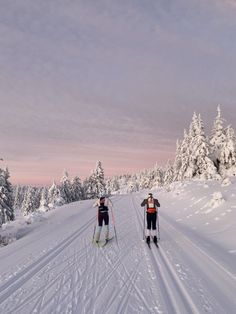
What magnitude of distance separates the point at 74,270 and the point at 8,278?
1703 millimetres

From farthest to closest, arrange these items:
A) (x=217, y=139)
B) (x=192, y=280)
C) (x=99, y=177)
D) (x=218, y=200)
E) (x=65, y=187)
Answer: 1. (x=99, y=177)
2. (x=65, y=187)
3. (x=217, y=139)
4. (x=218, y=200)
5. (x=192, y=280)

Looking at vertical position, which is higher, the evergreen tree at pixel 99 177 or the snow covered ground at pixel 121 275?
the evergreen tree at pixel 99 177

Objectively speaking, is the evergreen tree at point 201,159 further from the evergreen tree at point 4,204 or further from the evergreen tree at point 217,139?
the evergreen tree at point 4,204

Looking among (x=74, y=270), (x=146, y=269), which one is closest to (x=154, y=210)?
(x=146, y=269)

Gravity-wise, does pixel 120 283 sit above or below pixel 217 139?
below

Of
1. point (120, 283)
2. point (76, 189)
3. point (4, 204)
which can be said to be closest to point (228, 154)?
point (4, 204)

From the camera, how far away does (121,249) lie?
10.6m

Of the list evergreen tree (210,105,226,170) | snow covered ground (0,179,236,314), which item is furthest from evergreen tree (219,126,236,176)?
snow covered ground (0,179,236,314)

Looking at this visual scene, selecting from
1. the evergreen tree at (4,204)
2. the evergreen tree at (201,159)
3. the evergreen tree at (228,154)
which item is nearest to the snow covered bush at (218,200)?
the evergreen tree at (201,159)

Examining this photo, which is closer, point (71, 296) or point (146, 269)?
point (71, 296)

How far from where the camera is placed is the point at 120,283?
6.86 m

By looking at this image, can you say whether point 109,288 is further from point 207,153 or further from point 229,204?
point 207,153

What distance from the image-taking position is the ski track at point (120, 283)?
5.59 m

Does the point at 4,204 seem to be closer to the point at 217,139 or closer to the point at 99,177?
the point at 99,177
